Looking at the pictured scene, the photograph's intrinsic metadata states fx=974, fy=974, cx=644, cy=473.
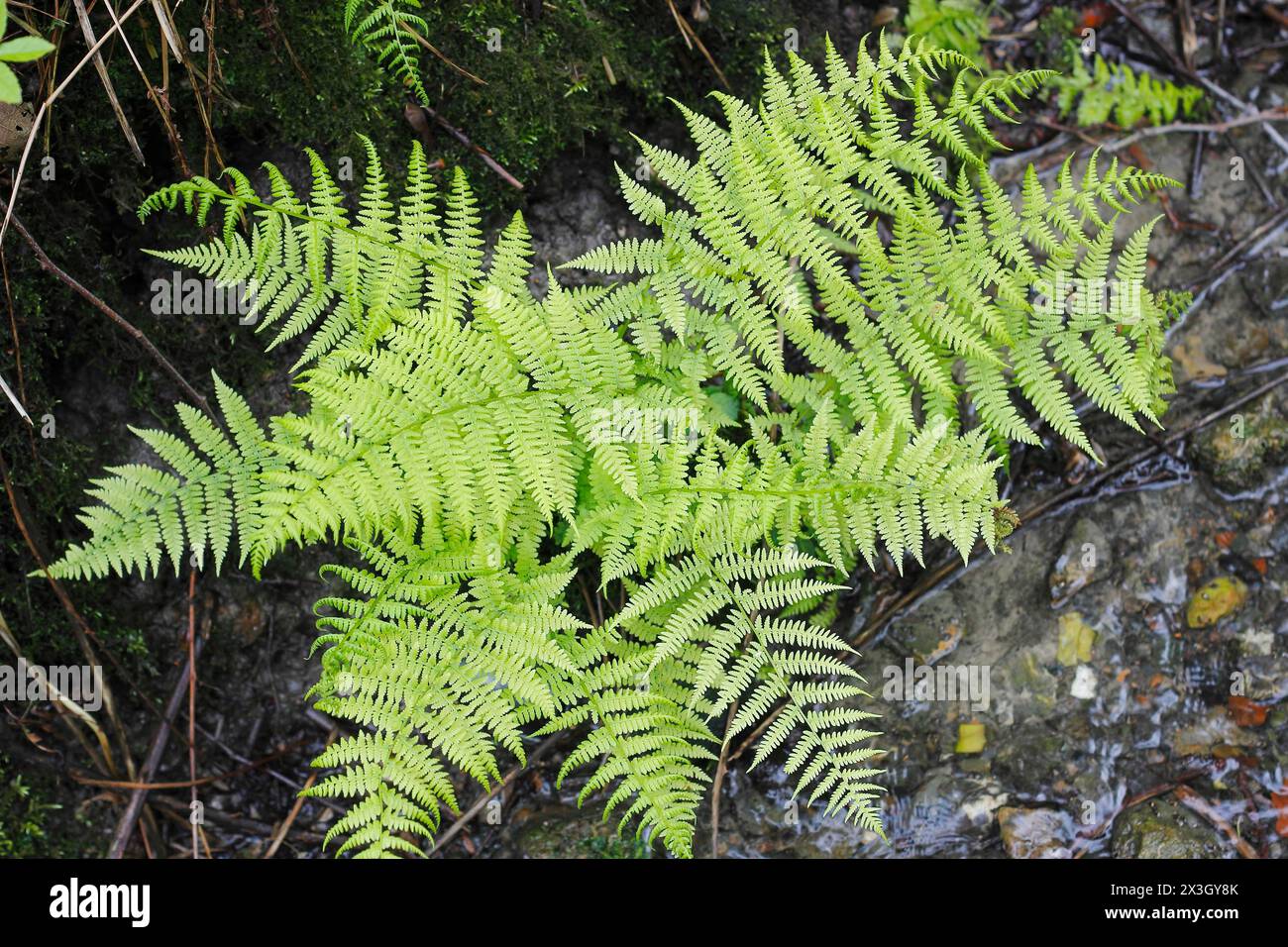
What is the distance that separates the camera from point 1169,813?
457cm

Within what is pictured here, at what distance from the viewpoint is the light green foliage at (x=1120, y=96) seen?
5.19m

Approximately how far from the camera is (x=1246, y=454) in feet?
16.1

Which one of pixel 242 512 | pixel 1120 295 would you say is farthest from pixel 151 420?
pixel 1120 295

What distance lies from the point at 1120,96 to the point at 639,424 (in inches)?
133

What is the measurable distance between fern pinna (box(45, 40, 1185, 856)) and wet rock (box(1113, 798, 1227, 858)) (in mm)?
1420

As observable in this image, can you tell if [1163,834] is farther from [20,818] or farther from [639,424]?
[20,818]

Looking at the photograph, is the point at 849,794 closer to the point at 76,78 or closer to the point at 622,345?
the point at 622,345

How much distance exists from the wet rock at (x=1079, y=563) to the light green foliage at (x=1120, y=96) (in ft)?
7.32

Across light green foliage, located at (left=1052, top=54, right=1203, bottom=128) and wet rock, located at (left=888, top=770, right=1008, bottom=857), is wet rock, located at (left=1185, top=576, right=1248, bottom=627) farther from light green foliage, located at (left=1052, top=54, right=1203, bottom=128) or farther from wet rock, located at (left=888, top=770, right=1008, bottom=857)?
light green foliage, located at (left=1052, top=54, right=1203, bottom=128)

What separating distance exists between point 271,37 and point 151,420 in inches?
72.7

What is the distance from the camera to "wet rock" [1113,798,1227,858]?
447 centimetres
